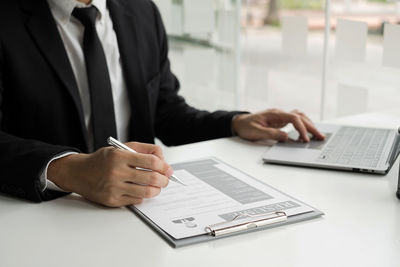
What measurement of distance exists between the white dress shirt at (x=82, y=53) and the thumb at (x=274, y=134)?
0.43m

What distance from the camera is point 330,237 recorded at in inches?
38.0

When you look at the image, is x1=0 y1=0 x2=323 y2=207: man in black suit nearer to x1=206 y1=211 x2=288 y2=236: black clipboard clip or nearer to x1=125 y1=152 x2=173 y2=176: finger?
x1=125 y1=152 x2=173 y2=176: finger

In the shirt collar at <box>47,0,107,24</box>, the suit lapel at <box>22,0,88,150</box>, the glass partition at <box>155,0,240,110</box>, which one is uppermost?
the shirt collar at <box>47,0,107,24</box>

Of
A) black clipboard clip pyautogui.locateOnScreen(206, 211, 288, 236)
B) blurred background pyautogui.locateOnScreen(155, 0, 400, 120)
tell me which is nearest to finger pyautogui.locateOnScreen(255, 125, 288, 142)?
black clipboard clip pyautogui.locateOnScreen(206, 211, 288, 236)

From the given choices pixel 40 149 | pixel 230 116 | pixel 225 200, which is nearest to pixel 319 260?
pixel 225 200

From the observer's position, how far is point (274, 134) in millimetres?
1475

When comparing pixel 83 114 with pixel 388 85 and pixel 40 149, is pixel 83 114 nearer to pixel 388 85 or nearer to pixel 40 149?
pixel 40 149

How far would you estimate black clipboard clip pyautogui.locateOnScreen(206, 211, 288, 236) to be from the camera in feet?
3.15

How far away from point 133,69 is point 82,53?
17 centimetres

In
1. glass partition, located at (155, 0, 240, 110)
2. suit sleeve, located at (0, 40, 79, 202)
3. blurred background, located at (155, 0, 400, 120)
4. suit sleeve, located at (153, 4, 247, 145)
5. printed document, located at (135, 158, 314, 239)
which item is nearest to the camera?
printed document, located at (135, 158, 314, 239)

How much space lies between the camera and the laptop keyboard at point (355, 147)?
4.33 ft

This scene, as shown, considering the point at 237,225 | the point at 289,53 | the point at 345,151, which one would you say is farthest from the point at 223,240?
the point at 289,53

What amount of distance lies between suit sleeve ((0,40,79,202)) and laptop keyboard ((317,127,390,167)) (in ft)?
1.99

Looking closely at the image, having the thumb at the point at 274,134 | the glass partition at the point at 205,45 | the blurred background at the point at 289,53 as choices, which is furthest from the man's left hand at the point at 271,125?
the glass partition at the point at 205,45
